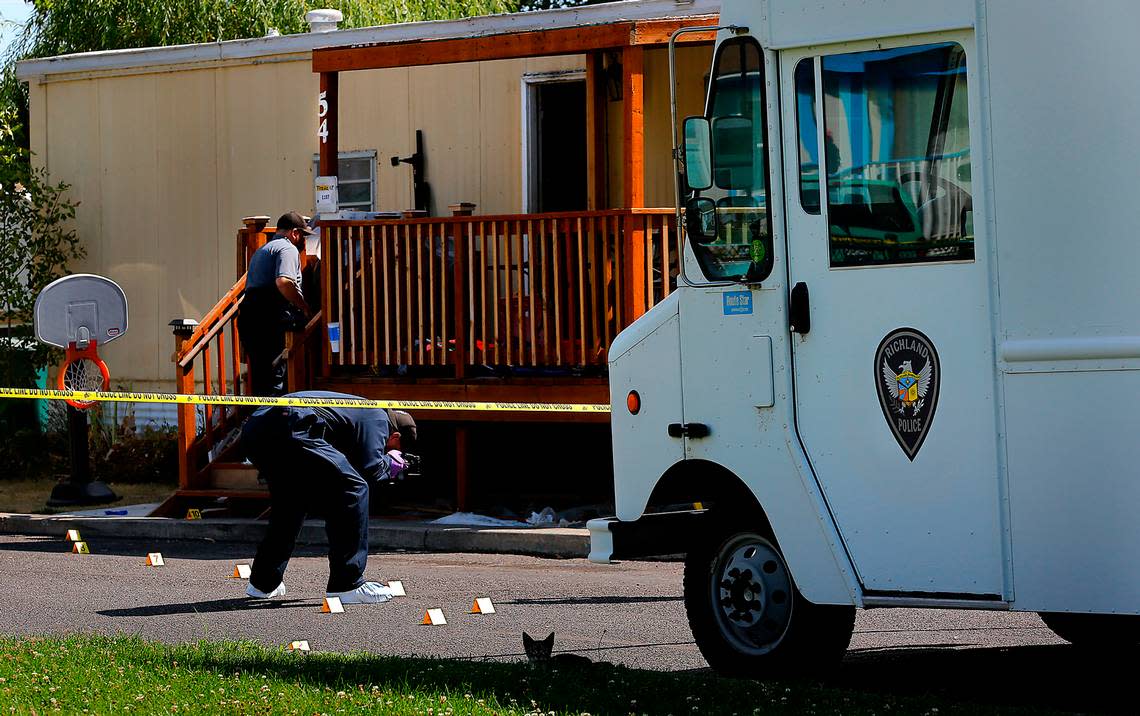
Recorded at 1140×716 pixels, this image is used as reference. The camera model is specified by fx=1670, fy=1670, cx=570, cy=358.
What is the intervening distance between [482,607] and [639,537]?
1.91 meters

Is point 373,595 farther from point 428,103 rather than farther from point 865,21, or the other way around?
point 428,103

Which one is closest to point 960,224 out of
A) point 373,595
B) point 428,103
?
point 373,595

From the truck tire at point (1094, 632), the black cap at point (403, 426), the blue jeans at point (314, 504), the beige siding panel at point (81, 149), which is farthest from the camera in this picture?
the beige siding panel at point (81, 149)

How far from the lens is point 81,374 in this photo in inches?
595

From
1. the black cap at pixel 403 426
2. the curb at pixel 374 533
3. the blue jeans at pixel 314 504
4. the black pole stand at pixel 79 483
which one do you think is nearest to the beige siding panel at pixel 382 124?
the black pole stand at pixel 79 483

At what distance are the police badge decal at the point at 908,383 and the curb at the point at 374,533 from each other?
5226 millimetres

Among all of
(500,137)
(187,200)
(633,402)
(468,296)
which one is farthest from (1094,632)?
(187,200)

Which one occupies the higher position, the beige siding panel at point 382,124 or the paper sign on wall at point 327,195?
the beige siding panel at point 382,124

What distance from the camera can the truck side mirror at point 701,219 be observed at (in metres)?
7.09

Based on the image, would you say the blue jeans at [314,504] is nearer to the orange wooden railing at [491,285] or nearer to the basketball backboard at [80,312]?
the orange wooden railing at [491,285]

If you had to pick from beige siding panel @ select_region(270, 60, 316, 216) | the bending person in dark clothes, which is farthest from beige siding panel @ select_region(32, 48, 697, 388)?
the bending person in dark clothes

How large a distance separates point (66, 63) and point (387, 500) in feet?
20.5

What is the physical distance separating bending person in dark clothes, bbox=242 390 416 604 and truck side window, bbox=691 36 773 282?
299 centimetres

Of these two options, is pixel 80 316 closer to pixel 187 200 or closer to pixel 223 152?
pixel 187 200
